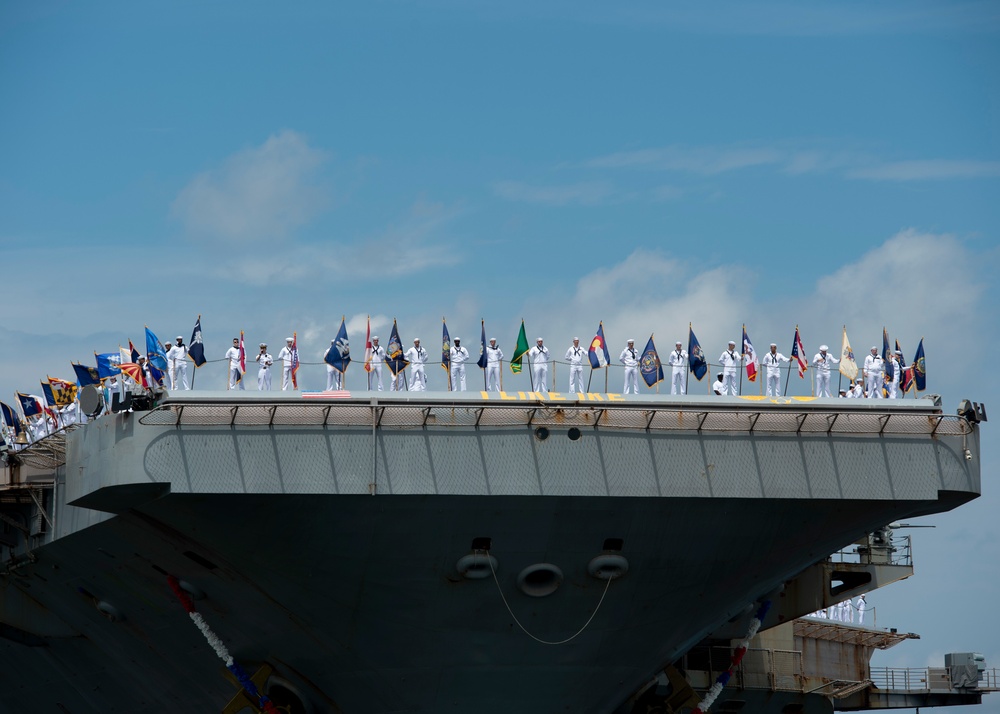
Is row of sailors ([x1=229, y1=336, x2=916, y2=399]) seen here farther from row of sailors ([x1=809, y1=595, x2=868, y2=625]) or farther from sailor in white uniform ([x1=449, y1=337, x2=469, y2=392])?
row of sailors ([x1=809, y1=595, x2=868, y2=625])

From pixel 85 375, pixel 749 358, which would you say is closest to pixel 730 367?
pixel 749 358

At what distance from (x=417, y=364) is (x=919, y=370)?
407 inches

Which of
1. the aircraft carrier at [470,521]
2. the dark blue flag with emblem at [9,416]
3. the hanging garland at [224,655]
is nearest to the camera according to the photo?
the aircraft carrier at [470,521]

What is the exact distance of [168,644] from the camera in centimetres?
2881

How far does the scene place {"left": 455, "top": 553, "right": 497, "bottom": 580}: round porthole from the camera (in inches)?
946

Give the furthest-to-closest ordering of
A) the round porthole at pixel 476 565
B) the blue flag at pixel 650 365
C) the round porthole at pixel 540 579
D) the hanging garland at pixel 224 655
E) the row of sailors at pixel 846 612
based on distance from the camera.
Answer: the row of sailors at pixel 846 612 < the blue flag at pixel 650 365 < the hanging garland at pixel 224 655 < the round porthole at pixel 540 579 < the round porthole at pixel 476 565

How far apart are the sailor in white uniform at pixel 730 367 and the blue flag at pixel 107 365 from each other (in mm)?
11839

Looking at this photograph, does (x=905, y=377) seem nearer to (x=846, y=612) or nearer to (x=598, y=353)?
A: (x=598, y=353)

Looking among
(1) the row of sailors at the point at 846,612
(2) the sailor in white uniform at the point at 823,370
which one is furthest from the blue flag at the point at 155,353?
(1) the row of sailors at the point at 846,612

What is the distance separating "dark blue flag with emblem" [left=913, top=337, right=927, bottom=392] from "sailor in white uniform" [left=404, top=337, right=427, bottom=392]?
33.1 ft

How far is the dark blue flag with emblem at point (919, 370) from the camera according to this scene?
29777 millimetres

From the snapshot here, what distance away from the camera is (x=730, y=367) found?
29188mm

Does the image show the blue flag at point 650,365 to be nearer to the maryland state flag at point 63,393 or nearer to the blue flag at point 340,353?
the blue flag at point 340,353

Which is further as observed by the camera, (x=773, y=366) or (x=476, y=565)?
(x=773, y=366)
